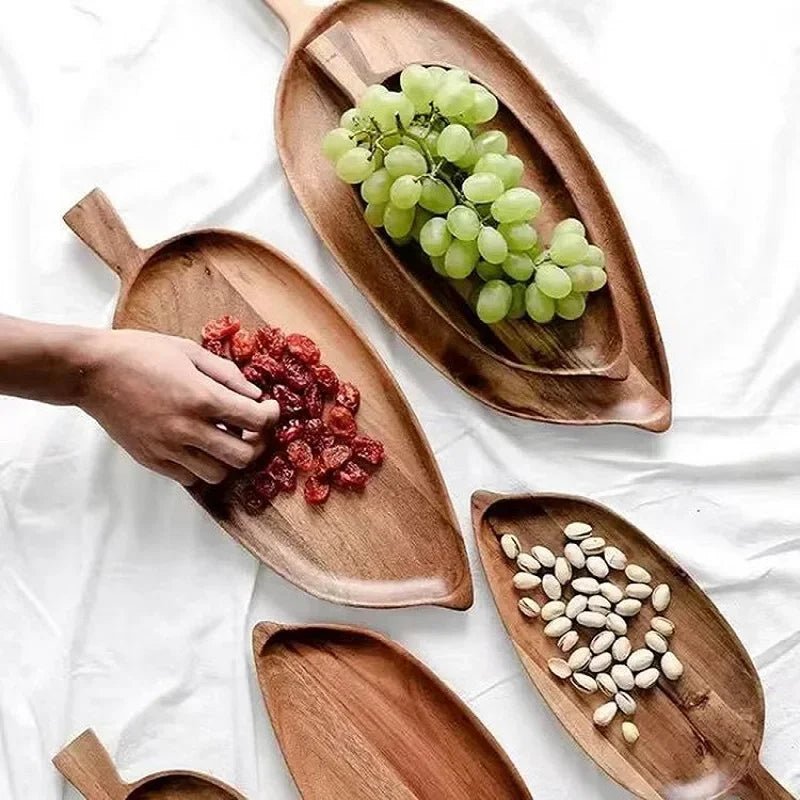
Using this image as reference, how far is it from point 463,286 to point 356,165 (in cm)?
12

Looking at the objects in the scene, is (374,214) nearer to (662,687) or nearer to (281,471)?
(281,471)

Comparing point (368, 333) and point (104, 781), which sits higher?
point (368, 333)

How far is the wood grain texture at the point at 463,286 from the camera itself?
0.94 meters

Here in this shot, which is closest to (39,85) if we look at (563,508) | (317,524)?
(317,524)

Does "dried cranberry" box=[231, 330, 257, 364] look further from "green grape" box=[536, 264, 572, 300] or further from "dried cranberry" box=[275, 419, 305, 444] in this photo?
"green grape" box=[536, 264, 572, 300]

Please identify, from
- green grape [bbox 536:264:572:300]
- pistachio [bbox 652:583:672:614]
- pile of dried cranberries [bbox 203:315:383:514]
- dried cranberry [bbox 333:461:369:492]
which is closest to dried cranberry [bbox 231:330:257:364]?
pile of dried cranberries [bbox 203:315:383:514]

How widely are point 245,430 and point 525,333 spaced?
21 centimetres

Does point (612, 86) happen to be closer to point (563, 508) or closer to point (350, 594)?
point (563, 508)

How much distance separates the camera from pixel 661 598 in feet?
3.04

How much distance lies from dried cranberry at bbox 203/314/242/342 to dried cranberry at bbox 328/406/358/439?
0.30ft

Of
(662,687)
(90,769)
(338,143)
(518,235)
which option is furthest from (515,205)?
(90,769)

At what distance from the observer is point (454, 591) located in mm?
934

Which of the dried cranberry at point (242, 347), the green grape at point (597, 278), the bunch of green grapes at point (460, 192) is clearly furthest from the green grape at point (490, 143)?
the dried cranberry at point (242, 347)

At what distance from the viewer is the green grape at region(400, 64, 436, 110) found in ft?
2.96
